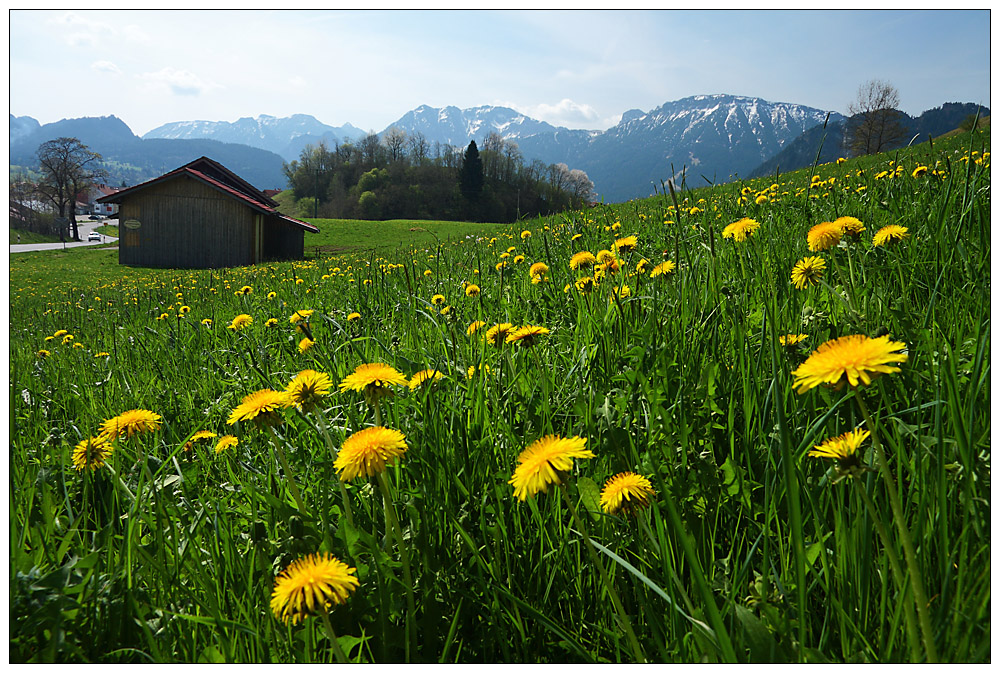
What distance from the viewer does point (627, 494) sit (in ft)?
2.51

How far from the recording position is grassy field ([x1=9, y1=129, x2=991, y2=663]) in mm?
662

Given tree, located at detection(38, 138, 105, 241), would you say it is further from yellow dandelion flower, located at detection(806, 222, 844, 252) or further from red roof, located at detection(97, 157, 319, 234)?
yellow dandelion flower, located at detection(806, 222, 844, 252)

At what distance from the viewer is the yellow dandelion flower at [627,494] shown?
0.77 m

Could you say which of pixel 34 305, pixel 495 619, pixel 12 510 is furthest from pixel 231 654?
pixel 34 305

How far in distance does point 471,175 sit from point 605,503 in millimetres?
54274

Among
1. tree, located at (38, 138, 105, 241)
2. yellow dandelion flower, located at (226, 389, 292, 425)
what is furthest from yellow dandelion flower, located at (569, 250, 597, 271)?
tree, located at (38, 138, 105, 241)

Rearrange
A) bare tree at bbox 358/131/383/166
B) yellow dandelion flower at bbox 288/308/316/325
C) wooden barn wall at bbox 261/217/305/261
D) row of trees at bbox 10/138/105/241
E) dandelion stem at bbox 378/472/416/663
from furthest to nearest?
bare tree at bbox 358/131/383/166
wooden barn wall at bbox 261/217/305/261
yellow dandelion flower at bbox 288/308/316/325
row of trees at bbox 10/138/105/241
dandelion stem at bbox 378/472/416/663

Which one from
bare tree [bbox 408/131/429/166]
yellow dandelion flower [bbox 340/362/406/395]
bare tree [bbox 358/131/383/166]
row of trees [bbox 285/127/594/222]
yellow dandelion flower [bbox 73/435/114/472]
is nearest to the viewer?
yellow dandelion flower [bbox 340/362/406/395]

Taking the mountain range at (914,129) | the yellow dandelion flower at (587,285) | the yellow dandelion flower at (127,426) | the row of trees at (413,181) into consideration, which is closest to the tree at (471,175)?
the row of trees at (413,181)

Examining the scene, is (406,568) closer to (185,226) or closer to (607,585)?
(607,585)

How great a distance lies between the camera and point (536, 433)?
116 cm

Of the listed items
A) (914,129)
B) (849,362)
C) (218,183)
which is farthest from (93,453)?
(218,183)

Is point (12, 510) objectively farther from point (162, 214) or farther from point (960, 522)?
point (162, 214)

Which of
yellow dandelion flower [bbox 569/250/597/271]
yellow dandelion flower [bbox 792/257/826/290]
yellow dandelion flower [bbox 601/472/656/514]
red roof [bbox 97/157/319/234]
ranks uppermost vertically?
red roof [bbox 97/157/319/234]
